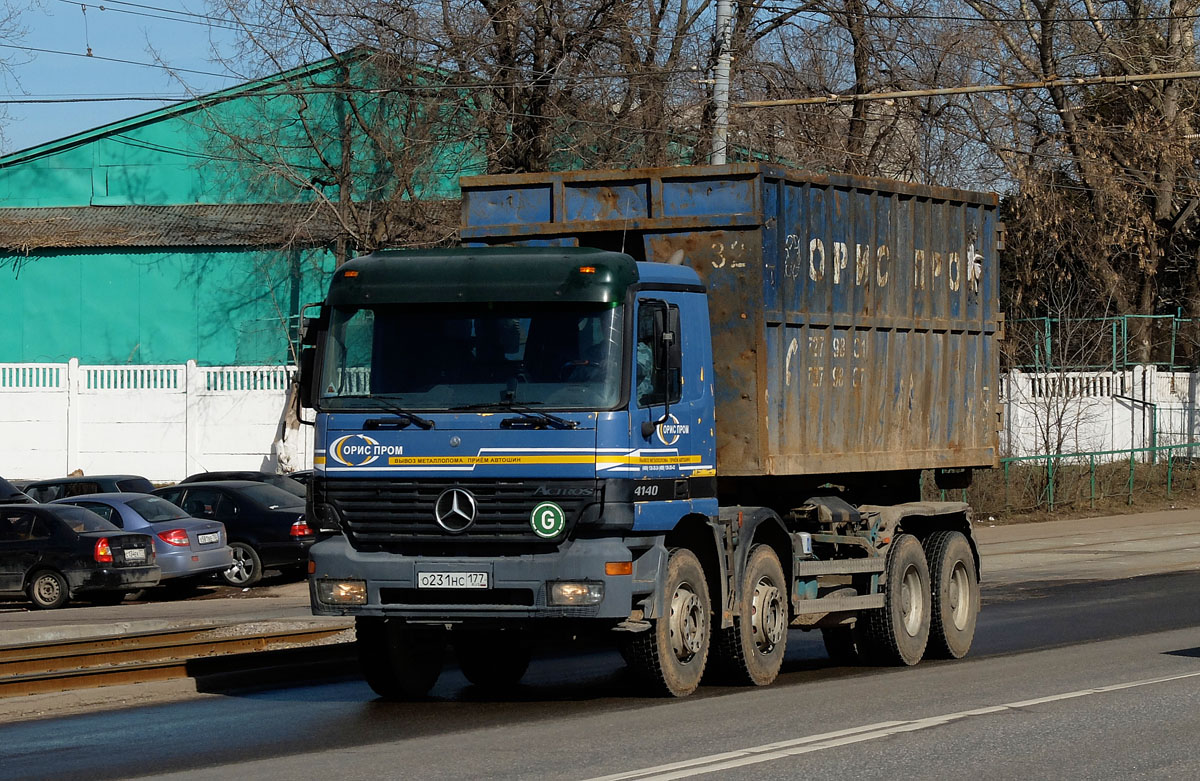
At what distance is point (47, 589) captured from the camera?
20438mm

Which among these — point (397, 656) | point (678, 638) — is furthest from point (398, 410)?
point (678, 638)

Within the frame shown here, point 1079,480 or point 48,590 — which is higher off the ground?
point 1079,480

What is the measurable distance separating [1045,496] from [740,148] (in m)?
9.15

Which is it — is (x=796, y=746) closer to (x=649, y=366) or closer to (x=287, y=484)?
(x=649, y=366)

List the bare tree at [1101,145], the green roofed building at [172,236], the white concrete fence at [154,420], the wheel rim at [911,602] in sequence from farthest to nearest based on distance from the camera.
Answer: the bare tree at [1101,145], the green roofed building at [172,236], the white concrete fence at [154,420], the wheel rim at [911,602]

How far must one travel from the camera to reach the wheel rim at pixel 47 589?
802 inches

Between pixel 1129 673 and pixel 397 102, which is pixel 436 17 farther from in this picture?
pixel 1129 673

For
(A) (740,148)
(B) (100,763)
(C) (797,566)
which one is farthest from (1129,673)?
(A) (740,148)

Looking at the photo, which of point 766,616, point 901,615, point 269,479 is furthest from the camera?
point 269,479

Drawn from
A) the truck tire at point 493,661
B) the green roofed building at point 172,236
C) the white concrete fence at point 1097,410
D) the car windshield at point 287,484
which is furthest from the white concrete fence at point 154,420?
the truck tire at point 493,661

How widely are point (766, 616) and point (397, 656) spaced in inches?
106

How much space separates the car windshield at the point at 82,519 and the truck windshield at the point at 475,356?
36.5ft

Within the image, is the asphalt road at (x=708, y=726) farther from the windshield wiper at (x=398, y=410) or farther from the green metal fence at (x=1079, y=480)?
the green metal fence at (x=1079, y=480)

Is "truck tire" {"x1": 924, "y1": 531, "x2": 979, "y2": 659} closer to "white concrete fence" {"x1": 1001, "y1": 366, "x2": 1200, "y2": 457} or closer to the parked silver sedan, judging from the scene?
the parked silver sedan
